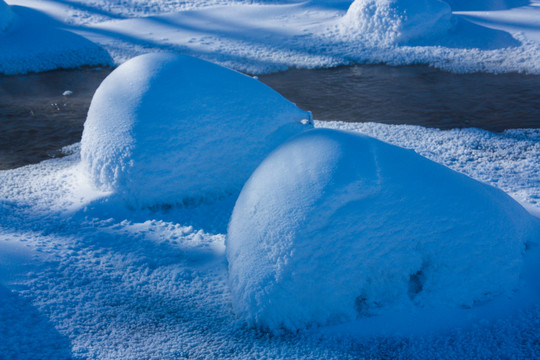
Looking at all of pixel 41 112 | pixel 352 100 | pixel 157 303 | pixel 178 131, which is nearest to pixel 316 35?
pixel 352 100

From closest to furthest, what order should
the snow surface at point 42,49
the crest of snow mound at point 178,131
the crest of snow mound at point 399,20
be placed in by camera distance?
the crest of snow mound at point 178,131, the crest of snow mound at point 399,20, the snow surface at point 42,49

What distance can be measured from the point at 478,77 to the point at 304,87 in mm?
2184

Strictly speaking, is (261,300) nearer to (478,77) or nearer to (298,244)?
(298,244)

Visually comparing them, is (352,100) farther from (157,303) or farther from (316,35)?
(157,303)

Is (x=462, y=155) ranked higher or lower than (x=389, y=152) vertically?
lower

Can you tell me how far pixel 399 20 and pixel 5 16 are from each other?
20.9 ft

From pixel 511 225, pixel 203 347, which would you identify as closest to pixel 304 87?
pixel 511 225

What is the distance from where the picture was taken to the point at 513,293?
6.77ft

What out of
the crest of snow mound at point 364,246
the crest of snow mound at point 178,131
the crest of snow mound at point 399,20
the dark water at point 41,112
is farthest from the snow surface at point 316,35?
the crest of snow mound at point 364,246

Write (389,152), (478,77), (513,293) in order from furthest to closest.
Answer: (478,77)
(389,152)
(513,293)

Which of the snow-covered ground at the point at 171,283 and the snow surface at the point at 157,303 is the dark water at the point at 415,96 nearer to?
the snow-covered ground at the point at 171,283

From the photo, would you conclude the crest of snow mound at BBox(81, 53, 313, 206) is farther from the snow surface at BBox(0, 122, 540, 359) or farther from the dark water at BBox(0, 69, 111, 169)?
the dark water at BBox(0, 69, 111, 169)

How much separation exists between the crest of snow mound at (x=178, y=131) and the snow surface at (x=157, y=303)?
162mm

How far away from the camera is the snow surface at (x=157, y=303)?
1.89 m
